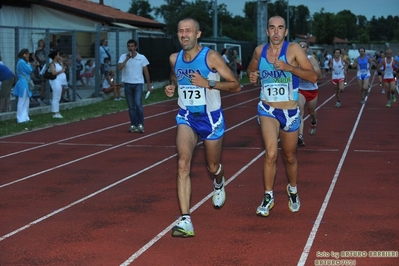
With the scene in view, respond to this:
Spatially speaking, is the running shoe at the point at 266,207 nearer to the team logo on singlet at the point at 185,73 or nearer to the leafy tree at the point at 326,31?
the team logo on singlet at the point at 185,73

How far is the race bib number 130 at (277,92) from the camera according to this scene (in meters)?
8.02

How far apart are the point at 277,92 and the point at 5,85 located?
11128 mm

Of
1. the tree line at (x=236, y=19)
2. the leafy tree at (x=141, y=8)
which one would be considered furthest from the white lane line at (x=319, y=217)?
the leafy tree at (x=141, y=8)

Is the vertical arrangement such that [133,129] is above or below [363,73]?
below

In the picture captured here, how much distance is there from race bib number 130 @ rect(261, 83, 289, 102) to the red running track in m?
1.25

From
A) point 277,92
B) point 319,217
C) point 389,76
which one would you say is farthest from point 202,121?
point 389,76

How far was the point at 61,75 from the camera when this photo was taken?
20250 mm

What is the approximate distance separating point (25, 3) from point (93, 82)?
15.7ft

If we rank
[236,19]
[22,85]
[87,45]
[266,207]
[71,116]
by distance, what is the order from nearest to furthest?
[266,207], [22,85], [71,116], [87,45], [236,19]

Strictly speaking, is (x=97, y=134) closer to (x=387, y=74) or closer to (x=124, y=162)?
(x=124, y=162)

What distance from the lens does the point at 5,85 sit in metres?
17.8

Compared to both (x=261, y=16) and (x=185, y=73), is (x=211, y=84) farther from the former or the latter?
(x=261, y=16)

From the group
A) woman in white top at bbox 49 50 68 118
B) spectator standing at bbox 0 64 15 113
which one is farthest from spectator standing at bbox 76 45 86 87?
spectator standing at bbox 0 64 15 113

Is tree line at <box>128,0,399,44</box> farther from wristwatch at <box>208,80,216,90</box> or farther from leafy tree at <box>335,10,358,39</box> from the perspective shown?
wristwatch at <box>208,80,216,90</box>
